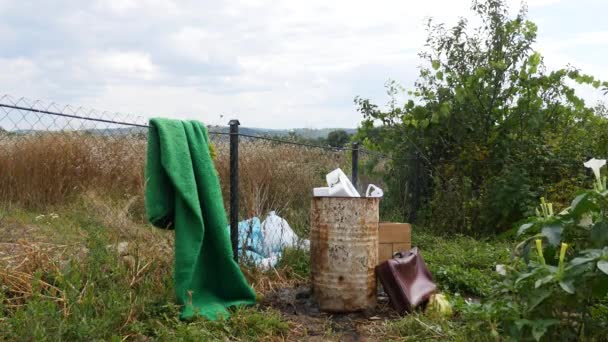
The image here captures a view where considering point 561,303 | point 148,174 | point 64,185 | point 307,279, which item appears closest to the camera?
point 561,303

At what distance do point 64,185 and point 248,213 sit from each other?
8.54 ft

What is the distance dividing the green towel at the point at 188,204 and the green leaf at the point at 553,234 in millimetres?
1897

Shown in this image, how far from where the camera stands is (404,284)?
425cm

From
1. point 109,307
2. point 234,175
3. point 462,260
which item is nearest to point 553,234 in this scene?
point 109,307

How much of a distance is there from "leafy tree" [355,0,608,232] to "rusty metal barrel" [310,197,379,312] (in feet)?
11.4

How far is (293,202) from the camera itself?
666cm

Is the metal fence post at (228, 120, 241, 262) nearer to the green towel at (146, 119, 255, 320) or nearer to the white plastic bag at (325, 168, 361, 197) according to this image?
the green towel at (146, 119, 255, 320)

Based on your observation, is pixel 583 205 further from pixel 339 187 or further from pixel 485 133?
pixel 485 133

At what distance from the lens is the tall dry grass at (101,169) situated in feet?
22.1

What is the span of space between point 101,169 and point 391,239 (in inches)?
150

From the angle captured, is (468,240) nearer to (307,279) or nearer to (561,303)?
(307,279)

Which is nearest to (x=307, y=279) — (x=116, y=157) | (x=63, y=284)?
(x=63, y=284)

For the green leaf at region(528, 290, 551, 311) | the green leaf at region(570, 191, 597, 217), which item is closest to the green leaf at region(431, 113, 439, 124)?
the green leaf at region(570, 191, 597, 217)

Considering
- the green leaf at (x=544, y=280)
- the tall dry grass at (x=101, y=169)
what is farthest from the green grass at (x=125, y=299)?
the tall dry grass at (x=101, y=169)
